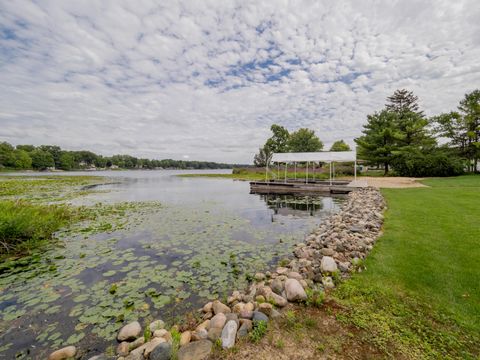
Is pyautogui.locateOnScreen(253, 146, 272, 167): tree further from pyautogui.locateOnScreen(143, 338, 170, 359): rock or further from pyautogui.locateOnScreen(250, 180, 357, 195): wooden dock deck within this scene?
pyautogui.locateOnScreen(143, 338, 170, 359): rock

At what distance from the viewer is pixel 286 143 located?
147 feet

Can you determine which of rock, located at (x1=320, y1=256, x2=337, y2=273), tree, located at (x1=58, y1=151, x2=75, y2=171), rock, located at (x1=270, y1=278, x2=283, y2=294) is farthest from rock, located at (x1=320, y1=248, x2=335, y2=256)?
tree, located at (x1=58, y1=151, x2=75, y2=171)

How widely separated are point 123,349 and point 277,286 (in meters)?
2.20

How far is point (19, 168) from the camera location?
218 ft

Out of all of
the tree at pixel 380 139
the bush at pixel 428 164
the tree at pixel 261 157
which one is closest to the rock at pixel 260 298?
the bush at pixel 428 164

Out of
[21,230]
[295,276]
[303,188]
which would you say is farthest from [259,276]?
[303,188]

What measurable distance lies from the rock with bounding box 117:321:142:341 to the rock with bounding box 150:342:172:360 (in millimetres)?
723

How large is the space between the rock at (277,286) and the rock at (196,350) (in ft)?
4.54

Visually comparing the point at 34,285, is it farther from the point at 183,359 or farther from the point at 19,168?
the point at 19,168

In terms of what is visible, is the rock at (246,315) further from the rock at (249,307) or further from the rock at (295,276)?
the rock at (295,276)

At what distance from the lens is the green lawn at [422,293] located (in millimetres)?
2389

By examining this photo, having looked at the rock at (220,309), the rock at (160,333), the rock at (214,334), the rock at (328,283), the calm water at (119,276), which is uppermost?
the rock at (328,283)

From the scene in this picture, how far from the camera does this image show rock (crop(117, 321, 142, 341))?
291 centimetres

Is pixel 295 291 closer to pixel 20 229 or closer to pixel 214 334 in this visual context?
pixel 214 334
